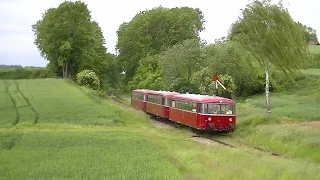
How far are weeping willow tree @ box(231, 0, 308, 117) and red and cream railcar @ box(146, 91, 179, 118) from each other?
10.6m

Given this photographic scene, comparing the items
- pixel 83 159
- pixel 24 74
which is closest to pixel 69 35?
pixel 24 74

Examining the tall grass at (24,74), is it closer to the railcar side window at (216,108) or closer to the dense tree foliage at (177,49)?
the dense tree foliage at (177,49)

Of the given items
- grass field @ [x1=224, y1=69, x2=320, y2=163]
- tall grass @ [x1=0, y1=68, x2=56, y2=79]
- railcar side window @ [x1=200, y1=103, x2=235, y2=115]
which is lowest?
grass field @ [x1=224, y1=69, x2=320, y2=163]

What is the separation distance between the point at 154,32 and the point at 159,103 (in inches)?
1667

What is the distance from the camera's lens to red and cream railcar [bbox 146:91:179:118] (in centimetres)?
4131

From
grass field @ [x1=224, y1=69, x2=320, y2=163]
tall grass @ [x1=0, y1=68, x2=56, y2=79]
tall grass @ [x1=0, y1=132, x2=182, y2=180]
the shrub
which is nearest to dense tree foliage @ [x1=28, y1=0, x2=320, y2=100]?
grass field @ [x1=224, y1=69, x2=320, y2=163]

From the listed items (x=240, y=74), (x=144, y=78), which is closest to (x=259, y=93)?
(x=240, y=74)

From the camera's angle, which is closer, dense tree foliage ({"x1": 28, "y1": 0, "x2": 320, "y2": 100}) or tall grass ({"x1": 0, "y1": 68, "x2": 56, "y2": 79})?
A: dense tree foliage ({"x1": 28, "y1": 0, "x2": 320, "y2": 100})

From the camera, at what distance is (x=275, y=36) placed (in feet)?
103

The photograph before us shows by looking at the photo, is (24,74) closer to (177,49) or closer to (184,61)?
(177,49)

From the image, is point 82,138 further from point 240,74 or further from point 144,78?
point 144,78

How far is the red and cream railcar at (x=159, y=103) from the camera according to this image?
136 feet

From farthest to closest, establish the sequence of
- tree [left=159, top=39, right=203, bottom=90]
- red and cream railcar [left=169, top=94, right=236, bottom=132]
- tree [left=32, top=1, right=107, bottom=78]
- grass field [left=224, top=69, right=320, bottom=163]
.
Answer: tree [left=32, top=1, right=107, bottom=78]
tree [left=159, top=39, right=203, bottom=90]
red and cream railcar [left=169, top=94, right=236, bottom=132]
grass field [left=224, top=69, right=320, bottom=163]

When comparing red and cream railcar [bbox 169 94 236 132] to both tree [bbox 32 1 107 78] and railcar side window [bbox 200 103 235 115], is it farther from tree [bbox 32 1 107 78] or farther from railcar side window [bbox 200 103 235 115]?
tree [bbox 32 1 107 78]
